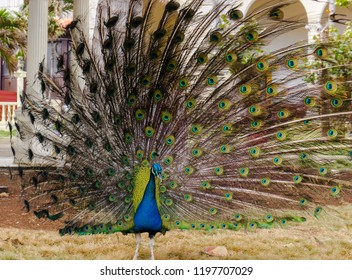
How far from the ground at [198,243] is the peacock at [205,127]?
1.35 ft

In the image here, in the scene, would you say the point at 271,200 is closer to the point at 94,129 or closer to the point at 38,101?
the point at 94,129

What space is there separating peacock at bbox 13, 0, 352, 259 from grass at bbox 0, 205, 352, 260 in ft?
1.47

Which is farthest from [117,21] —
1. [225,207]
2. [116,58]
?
[225,207]

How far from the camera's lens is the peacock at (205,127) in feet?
17.5

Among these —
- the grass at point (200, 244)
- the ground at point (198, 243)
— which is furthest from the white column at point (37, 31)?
the grass at point (200, 244)

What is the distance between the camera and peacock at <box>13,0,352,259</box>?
210 inches

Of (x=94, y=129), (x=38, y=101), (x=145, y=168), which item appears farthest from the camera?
(x=38, y=101)

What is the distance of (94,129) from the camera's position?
562 centimetres

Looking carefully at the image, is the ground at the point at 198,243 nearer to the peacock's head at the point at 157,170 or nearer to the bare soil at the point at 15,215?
the bare soil at the point at 15,215

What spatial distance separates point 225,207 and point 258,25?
143 centimetres

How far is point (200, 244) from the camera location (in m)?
6.07

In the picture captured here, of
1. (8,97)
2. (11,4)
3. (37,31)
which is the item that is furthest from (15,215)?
(11,4)

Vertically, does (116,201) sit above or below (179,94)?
below

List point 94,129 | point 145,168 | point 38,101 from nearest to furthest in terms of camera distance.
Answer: point 145,168
point 94,129
point 38,101
